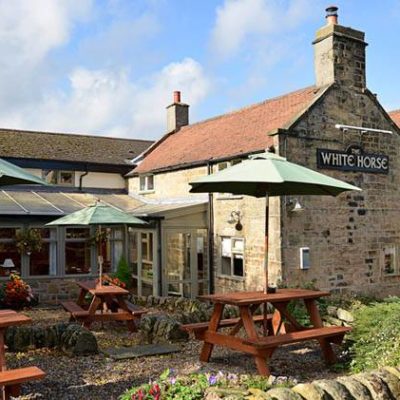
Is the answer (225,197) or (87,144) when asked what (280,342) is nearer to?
(225,197)

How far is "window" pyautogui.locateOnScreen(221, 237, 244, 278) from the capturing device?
46.5 feet

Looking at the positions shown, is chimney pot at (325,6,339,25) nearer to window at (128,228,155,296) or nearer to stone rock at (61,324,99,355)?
window at (128,228,155,296)

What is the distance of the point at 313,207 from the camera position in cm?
1341

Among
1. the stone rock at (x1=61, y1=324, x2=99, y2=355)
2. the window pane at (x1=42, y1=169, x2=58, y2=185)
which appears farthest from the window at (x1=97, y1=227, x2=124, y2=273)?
the stone rock at (x1=61, y1=324, x2=99, y2=355)

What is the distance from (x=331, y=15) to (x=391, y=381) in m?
11.5

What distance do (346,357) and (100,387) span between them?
3624 millimetres

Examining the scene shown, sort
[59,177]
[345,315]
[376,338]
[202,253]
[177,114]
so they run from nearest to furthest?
[376,338] → [345,315] → [202,253] → [59,177] → [177,114]

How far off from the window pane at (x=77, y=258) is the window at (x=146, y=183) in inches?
149

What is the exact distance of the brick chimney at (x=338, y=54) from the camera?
14031 mm

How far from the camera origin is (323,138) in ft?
45.0

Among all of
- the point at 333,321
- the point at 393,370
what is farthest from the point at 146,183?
the point at 393,370

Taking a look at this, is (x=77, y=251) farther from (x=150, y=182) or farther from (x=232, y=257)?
(x=232, y=257)

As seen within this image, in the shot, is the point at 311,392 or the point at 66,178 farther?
the point at 66,178

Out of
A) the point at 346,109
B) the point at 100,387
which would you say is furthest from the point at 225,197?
the point at 100,387
